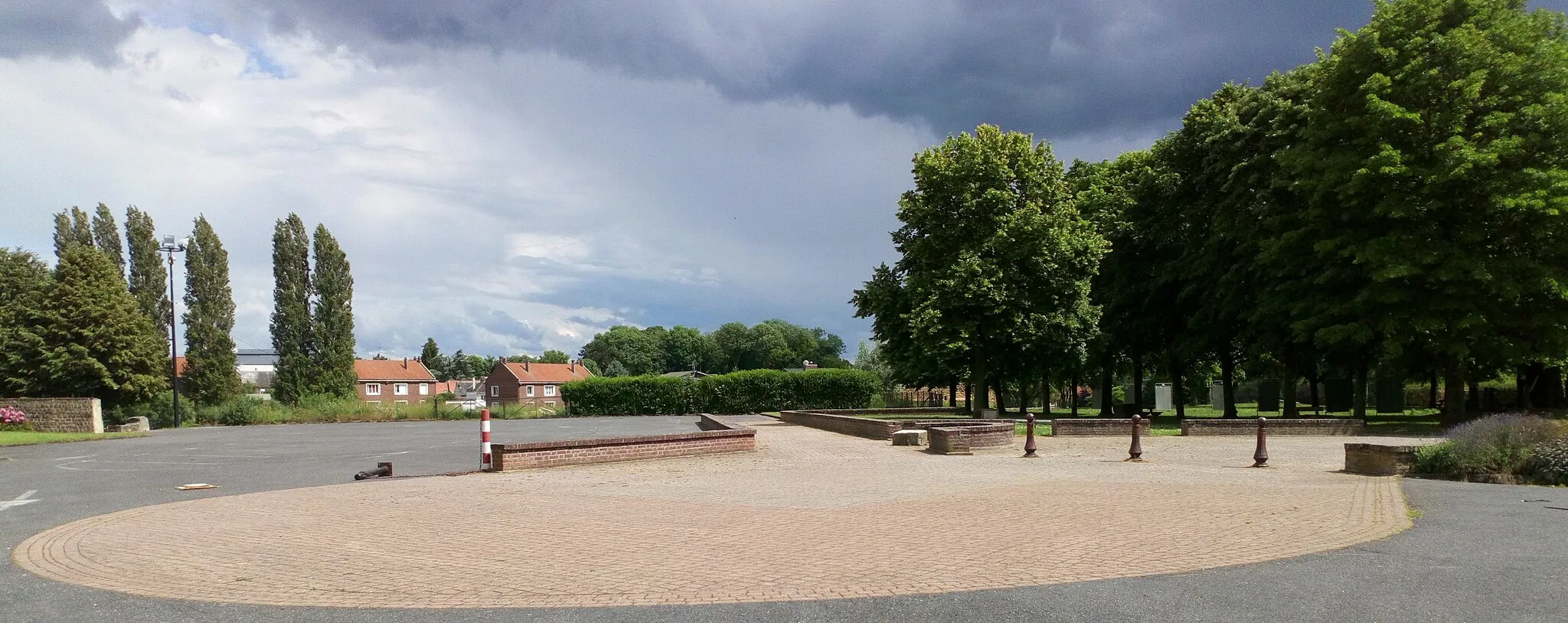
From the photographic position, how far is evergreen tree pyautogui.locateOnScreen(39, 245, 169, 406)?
42031mm

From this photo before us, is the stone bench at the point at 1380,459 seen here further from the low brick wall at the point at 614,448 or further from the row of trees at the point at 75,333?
the row of trees at the point at 75,333

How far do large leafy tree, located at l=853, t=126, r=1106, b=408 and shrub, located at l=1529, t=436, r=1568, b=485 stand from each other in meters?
19.0

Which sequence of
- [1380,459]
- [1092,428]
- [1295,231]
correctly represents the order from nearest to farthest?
[1380,459] → [1092,428] → [1295,231]

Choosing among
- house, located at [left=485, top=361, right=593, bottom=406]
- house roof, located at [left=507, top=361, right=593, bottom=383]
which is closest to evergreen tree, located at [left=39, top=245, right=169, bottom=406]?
house, located at [left=485, top=361, right=593, bottom=406]

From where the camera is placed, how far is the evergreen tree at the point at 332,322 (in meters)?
55.4

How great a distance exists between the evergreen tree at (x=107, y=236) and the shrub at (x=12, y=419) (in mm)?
24862

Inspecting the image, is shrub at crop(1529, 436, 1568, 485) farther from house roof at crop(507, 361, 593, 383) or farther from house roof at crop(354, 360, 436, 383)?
house roof at crop(354, 360, 436, 383)

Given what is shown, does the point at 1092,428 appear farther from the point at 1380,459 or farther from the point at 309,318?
the point at 309,318

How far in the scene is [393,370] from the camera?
368 ft

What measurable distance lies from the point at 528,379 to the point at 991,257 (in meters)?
88.0

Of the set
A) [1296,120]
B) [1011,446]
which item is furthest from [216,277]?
[1296,120]

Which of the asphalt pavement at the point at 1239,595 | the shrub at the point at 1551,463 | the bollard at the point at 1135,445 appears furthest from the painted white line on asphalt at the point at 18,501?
the shrub at the point at 1551,463

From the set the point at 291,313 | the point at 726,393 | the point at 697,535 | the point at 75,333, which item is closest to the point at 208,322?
the point at 291,313

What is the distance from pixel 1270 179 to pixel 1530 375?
47.5 ft
